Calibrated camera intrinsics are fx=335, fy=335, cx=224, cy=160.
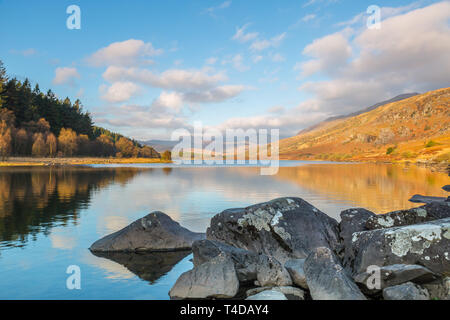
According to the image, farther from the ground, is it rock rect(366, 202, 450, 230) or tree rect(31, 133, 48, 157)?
tree rect(31, 133, 48, 157)

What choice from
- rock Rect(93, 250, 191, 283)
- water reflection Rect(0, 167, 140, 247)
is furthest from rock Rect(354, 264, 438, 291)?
water reflection Rect(0, 167, 140, 247)

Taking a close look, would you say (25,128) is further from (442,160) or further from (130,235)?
(442,160)

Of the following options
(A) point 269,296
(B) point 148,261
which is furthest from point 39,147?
(A) point 269,296

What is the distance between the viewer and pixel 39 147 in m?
111

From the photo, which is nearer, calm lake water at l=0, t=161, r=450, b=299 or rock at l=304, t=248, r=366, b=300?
rock at l=304, t=248, r=366, b=300

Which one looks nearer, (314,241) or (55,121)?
(314,241)

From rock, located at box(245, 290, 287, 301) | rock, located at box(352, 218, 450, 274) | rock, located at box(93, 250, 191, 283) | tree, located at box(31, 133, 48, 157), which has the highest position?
tree, located at box(31, 133, 48, 157)

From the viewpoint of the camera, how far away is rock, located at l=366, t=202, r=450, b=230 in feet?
38.9

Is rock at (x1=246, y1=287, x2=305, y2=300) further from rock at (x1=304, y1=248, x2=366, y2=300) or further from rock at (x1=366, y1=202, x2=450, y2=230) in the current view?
rock at (x1=366, y1=202, x2=450, y2=230)

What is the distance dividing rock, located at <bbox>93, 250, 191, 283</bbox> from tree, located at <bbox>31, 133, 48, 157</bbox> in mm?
113129

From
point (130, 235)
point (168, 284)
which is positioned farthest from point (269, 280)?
point (130, 235)

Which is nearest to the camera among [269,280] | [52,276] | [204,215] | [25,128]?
[269,280]

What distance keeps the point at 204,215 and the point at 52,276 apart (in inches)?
463
